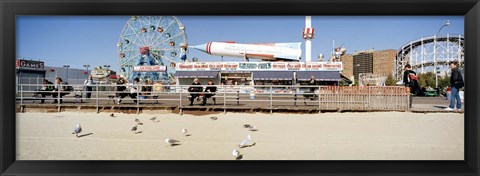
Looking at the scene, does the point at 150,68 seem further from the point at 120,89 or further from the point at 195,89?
the point at 195,89

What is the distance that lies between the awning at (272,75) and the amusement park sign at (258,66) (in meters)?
0.35

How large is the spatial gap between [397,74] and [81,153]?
130ft

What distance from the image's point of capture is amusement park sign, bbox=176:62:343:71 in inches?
844

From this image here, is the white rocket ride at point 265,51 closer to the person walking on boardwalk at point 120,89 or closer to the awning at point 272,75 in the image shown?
the awning at point 272,75

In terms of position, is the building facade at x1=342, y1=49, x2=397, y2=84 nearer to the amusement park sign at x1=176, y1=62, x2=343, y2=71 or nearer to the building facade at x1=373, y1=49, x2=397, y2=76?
the building facade at x1=373, y1=49, x2=397, y2=76

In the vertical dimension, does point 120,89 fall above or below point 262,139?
above

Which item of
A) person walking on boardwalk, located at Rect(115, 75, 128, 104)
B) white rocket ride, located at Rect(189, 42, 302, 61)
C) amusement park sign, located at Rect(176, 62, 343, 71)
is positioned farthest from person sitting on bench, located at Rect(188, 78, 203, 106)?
white rocket ride, located at Rect(189, 42, 302, 61)

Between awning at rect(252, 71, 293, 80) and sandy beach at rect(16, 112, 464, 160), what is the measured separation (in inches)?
627

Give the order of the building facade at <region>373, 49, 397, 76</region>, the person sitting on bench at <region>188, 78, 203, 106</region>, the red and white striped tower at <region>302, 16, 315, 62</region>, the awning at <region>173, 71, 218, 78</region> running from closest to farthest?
the person sitting on bench at <region>188, 78, 203, 106</region> → the awning at <region>173, 71, 218, 78</region> → the red and white striped tower at <region>302, 16, 315, 62</region> → the building facade at <region>373, 49, 397, 76</region>
